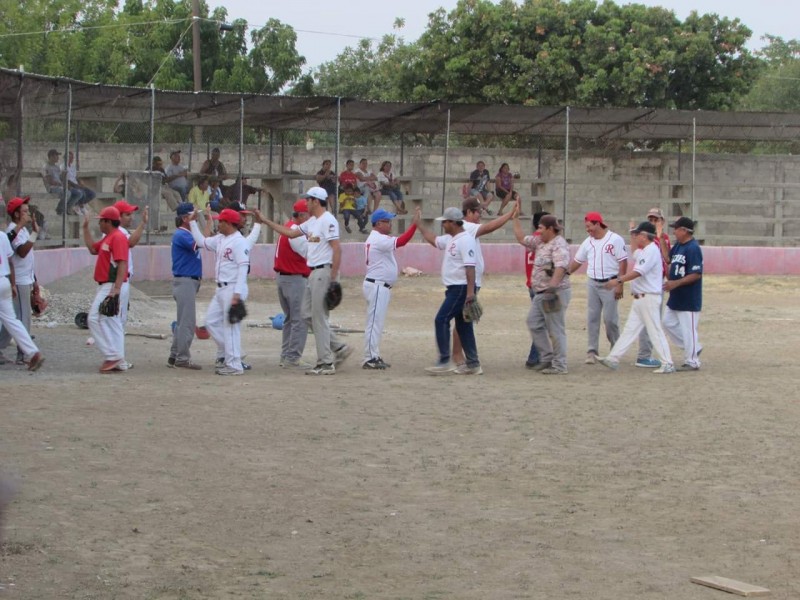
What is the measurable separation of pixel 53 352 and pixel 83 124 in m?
13.1

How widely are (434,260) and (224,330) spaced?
1520 centimetres

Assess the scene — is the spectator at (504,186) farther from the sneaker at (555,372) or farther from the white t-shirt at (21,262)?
the white t-shirt at (21,262)

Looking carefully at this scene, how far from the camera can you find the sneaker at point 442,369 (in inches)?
497

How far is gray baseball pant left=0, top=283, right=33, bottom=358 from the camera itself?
12.5 metres

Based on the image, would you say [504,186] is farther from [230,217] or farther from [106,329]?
[106,329]

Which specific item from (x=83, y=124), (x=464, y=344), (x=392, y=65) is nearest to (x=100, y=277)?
(x=464, y=344)

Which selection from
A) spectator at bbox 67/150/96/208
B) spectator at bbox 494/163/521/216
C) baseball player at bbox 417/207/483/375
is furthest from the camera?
spectator at bbox 494/163/521/216

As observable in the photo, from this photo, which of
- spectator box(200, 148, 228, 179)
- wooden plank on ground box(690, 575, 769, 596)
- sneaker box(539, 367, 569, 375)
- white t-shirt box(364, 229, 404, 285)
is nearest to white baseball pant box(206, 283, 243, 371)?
white t-shirt box(364, 229, 404, 285)

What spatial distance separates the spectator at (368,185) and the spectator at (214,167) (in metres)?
2.99

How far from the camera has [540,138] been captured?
2991 cm

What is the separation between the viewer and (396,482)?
7758 millimetres

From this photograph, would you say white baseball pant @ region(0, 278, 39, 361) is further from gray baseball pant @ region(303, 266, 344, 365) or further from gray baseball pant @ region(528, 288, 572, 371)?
gray baseball pant @ region(528, 288, 572, 371)

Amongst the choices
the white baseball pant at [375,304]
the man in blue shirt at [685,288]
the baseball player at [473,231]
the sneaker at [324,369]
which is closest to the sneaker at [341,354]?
the white baseball pant at [375,304]

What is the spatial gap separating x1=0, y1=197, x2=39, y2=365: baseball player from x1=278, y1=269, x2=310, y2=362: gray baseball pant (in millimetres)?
2519
